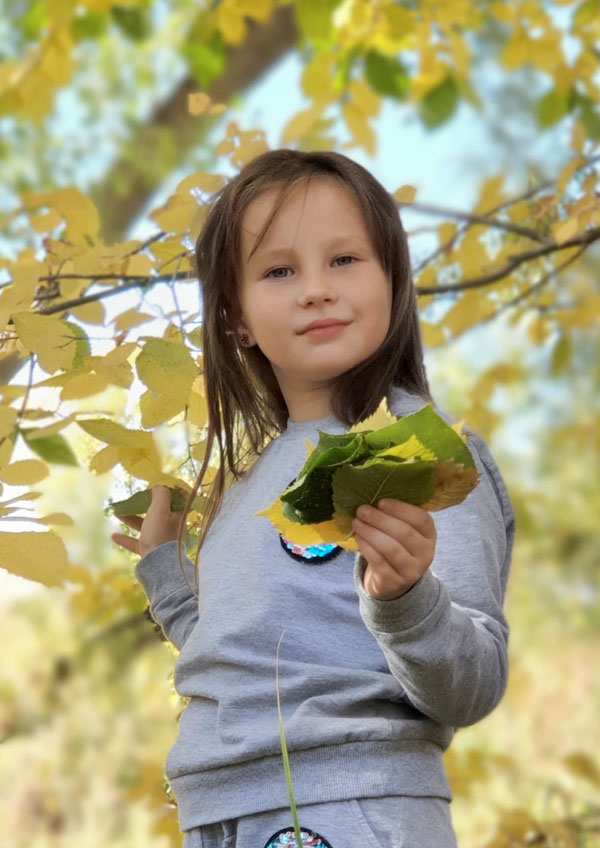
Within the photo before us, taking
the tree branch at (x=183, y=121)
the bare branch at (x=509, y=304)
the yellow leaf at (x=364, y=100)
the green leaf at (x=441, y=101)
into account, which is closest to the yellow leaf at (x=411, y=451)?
the bare branch at (x=509, y=304)

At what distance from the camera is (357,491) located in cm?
56

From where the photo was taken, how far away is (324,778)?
2.31 feet

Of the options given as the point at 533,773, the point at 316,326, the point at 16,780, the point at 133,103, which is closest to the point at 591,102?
the point at 316,326

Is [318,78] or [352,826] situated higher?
[318,78]

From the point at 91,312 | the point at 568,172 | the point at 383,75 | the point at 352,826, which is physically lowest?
the point at 352,826

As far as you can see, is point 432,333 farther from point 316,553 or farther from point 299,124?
point 316,553

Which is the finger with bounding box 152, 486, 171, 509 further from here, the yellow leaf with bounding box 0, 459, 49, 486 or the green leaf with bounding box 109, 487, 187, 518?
the yellow leaf with bounding box 0, 459, 49, 486

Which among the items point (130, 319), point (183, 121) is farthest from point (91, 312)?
point (183, 121)

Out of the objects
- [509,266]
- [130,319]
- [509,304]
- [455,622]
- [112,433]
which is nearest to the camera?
[455,622]

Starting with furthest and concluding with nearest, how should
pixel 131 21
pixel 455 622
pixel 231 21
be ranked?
pixel 131 21, pixel 231 21, pixel 455 622

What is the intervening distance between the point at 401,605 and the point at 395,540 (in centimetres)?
6

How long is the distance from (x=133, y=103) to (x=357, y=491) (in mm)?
3646

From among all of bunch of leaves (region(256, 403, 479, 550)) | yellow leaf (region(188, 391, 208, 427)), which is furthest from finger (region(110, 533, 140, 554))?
bunch of leaves (region(256, 403, 479, 550))

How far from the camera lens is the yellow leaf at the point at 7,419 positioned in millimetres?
723
